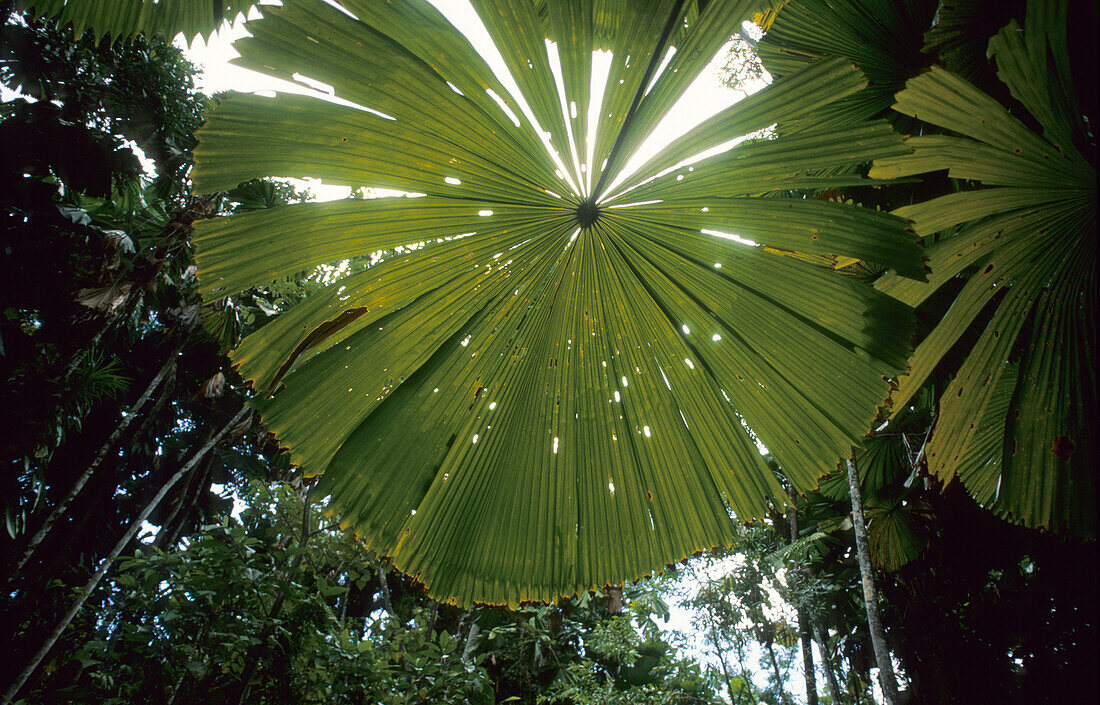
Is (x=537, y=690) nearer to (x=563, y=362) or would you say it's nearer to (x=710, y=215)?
(x=563, y=362)

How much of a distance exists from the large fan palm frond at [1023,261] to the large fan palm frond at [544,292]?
0.61ft

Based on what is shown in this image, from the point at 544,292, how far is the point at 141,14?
3.91 ft

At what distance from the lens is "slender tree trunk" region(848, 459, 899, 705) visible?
378cm

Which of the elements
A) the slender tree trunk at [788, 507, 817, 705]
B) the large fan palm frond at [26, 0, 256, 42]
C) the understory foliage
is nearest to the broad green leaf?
the understory foliage

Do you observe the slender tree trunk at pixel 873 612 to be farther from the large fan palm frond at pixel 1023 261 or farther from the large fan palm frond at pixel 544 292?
the large fan palm frond at pixel 544 292

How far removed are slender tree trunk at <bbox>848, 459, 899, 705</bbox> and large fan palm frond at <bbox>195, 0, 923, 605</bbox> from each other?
10.7 feet

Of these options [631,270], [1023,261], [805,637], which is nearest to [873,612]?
[805,637]

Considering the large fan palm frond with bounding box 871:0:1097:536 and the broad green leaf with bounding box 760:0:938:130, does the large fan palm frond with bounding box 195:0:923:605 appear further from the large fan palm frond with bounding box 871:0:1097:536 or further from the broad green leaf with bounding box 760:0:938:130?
the broad green leaf with bounding box 760:0:938:130

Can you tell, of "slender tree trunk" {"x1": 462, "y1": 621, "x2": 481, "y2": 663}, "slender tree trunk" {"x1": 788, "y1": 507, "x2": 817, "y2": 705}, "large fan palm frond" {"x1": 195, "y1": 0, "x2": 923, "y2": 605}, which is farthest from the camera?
"slender tree trunk" {"x1": 788, "y1": 507, "x2": 817, "y2": 705}

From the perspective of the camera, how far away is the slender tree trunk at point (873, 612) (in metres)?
3.78

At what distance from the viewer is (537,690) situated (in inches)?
200

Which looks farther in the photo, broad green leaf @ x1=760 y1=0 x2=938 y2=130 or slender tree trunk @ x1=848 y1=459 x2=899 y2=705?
slender tree trunk @ x1=848 y1=459 x2=899 y2=705

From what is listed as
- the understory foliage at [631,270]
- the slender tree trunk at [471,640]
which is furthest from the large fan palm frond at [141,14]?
the slender tree trunk at [471,640]

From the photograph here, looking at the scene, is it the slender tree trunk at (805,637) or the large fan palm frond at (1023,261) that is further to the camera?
the slender tree trunk at (805,637)
